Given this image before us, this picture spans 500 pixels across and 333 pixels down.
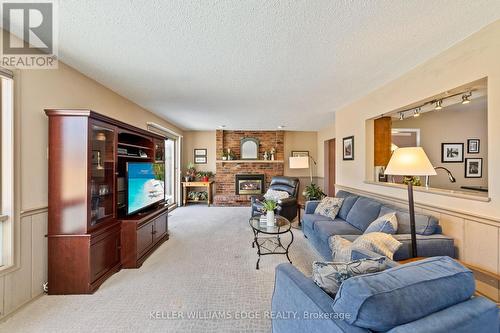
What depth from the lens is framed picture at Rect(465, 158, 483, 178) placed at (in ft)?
12.8

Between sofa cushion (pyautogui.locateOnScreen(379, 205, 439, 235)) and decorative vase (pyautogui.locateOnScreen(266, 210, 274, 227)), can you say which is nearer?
sofa cushion (pyautogui.locateOnScreen(379, 205, 439, 235))

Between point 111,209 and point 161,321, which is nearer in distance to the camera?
point 161,321

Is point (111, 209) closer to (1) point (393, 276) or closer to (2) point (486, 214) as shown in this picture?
(1) point (393, 276)

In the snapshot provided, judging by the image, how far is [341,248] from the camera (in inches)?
81.0

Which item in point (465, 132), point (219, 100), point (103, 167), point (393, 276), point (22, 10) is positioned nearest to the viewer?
point (393, 276)

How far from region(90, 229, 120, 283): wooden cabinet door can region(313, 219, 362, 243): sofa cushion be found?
104 inches

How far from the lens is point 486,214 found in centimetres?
176

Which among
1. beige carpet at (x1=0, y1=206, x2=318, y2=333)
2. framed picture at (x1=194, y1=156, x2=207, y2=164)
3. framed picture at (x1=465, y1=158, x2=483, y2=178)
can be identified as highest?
framed picture at (x1=194, y1=156, x2=207, y2=164)

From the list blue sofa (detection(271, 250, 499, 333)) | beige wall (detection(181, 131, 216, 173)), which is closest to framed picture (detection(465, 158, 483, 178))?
blue sofa (detection(271, 250, 499, 333))

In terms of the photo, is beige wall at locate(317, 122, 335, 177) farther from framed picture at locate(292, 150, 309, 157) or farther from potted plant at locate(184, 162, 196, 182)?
potted plant at locate(184, 162, 196, 182)

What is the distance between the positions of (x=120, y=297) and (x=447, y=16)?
12.4 ft

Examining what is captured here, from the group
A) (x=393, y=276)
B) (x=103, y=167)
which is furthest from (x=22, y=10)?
(x=393, y=276)

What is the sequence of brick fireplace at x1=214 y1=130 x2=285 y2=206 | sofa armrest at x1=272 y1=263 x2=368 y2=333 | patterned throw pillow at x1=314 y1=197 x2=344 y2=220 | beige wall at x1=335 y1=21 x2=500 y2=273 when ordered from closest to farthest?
1. sofa armrest at x1=272 y1=263 x2=368 y2=333
2. beige wall at x1=335 y1=21 x2=500 y2=273
3. patterned throw pillow at x1=314 y1=197 x2=344 y2=220
4. brick fireplace at x1=214 y1=130 x2=285 y2=206

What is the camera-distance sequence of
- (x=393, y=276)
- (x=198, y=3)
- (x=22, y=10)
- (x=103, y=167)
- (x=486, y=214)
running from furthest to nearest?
(x=103, y=167), (x=486, y=214), (x=22, y=10), (x=198, y=3), (x=393, y=276)
